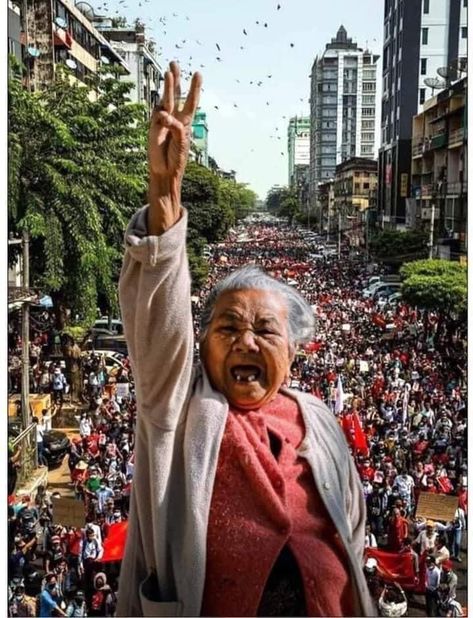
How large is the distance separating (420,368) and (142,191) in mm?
Result: 5211

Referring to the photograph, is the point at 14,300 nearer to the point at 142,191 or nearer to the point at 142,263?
the point at 142,191

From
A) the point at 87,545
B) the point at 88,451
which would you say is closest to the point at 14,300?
the point at 88,451

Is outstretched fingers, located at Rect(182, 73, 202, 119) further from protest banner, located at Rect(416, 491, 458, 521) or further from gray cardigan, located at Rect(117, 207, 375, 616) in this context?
protest banner, located at Rect(416, 491, 458, 521)

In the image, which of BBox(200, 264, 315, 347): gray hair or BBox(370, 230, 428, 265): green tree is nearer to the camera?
BBox(200, 264, 315, 347): gray hair

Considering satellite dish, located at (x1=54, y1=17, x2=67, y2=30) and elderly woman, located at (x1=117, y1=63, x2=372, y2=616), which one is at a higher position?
satellite dish, located at (x1=54, y1=17, x2=67, y2=30)

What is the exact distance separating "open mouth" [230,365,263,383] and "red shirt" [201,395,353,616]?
8 cm

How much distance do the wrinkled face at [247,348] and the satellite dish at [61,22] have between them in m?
21.5

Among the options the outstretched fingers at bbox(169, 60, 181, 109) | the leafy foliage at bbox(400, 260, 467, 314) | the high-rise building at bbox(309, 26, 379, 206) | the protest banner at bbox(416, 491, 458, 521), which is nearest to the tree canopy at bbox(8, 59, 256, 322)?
the protest banner at bbox(416, 491, 458, 521)

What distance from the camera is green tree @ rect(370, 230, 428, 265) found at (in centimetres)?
2556

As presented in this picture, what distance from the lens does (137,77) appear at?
34.4 metres

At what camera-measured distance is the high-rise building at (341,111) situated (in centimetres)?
6781

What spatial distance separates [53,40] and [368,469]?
54.6 feet

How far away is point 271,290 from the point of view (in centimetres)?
206
